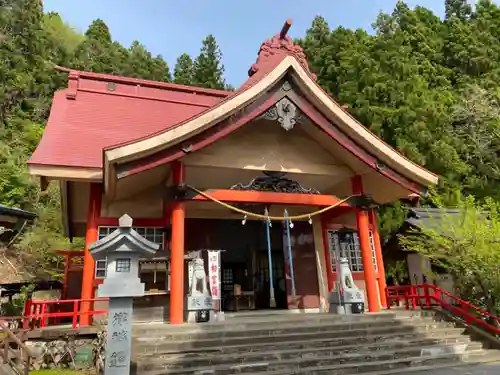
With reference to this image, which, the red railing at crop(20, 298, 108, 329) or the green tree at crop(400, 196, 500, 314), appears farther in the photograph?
the green tree at crop(400, 196, 500, 314)

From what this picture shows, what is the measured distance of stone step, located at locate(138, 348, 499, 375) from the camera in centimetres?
627

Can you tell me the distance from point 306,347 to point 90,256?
5.27 m

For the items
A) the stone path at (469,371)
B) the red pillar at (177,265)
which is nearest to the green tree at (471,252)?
the stone path at (469,371)

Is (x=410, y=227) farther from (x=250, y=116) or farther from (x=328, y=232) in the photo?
(x=250, y=116)

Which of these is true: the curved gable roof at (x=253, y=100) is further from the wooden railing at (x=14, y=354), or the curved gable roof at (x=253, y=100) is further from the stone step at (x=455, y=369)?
the stone step at (x=455, y=369)

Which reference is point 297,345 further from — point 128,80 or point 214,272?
point 128,80

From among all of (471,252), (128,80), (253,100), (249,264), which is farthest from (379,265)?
(128,80)

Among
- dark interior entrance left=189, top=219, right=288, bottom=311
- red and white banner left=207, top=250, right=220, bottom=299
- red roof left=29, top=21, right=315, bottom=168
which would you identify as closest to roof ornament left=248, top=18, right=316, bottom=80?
red roof left=29, top=21, right=315, bottom=168

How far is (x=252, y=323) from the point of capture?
773 cm

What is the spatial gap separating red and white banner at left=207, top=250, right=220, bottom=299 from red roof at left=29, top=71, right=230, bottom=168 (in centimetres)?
353

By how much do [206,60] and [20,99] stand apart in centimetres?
1617

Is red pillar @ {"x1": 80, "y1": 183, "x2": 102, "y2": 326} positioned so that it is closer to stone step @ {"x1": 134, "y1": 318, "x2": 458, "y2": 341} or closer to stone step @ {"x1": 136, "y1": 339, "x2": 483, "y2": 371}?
stone step @ {"x1": 134, "y1": 318, "x2": 458, "y2": 341}

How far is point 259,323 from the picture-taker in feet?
25.5

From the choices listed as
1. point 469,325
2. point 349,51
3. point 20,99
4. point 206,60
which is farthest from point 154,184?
point 206,60
